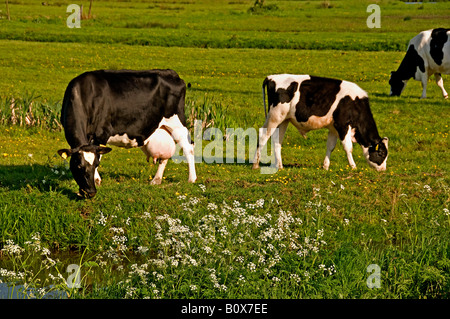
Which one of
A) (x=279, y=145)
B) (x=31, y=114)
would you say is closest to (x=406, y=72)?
(x=279, y=145)

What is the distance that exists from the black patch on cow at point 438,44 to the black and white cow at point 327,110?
8.48m

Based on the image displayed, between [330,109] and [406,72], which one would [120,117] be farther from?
[406,72]

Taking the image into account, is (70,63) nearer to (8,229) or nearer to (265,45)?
(265,45)

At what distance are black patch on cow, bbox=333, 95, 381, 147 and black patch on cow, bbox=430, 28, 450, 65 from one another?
27.9 feet

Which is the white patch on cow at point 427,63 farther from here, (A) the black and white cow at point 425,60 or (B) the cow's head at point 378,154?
(B) the cow's head at point 378,154

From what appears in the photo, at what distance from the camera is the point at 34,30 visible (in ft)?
128

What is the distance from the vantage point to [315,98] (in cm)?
1488

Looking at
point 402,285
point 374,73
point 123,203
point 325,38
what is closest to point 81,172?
point 123,203

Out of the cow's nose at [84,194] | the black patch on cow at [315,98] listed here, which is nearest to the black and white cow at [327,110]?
the black patch on cow at [315,98]

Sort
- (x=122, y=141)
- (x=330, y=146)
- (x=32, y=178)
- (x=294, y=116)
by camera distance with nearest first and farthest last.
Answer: (x=122, y=141), (x=32, y=178), (x=294, y=116), (x=330, y=146)

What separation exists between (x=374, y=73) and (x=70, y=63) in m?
12.1

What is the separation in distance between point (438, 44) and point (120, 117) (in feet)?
44.1

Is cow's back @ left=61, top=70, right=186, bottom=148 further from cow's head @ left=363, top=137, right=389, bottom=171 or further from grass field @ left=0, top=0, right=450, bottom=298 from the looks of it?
cow's head @ left=363, top=137, right=389, bottom=171

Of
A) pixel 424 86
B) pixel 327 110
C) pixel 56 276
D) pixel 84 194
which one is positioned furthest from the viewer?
pixel 424 86
